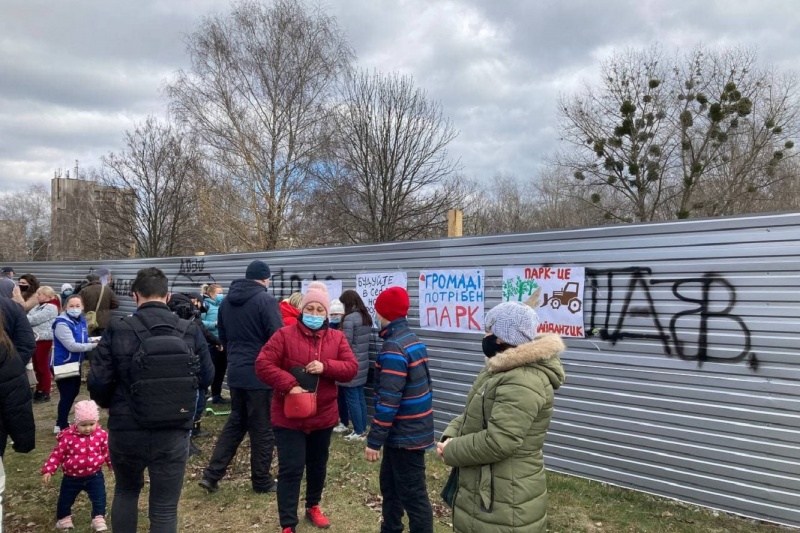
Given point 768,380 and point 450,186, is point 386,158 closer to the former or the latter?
point 450,186

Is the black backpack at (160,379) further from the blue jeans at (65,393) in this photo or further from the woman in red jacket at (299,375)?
the blue jeans at (65,393)

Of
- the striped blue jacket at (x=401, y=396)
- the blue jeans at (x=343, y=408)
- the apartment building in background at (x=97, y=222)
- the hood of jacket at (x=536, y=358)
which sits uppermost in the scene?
Result: the apartment building in background at (x=97, y=222)

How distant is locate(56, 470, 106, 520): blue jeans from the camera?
422 centimetres

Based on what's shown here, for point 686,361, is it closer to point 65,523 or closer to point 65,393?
point 65,523

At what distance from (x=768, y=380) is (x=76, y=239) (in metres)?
35.7

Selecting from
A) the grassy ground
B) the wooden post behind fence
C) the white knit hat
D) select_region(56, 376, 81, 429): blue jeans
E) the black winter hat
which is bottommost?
the grassy ground

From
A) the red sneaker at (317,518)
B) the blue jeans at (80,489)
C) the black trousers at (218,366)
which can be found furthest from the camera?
the black trousers at (218,366)

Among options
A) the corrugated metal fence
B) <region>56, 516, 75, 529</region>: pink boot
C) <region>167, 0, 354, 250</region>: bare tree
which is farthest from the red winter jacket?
<region>167, 0, 354, 250</region>: bare tree

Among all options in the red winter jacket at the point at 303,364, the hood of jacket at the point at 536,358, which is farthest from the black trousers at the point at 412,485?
the hood of jacket at the point at 536,358

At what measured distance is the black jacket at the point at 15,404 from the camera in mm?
3779

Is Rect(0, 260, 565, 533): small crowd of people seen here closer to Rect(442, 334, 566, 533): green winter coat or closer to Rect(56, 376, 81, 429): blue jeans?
Rect(442, 334, 566, 533): green winter coat

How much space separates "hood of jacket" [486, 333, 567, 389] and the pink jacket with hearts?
331 centimetres

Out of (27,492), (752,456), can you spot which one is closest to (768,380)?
(752,456)

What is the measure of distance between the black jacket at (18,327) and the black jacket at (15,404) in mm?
677
